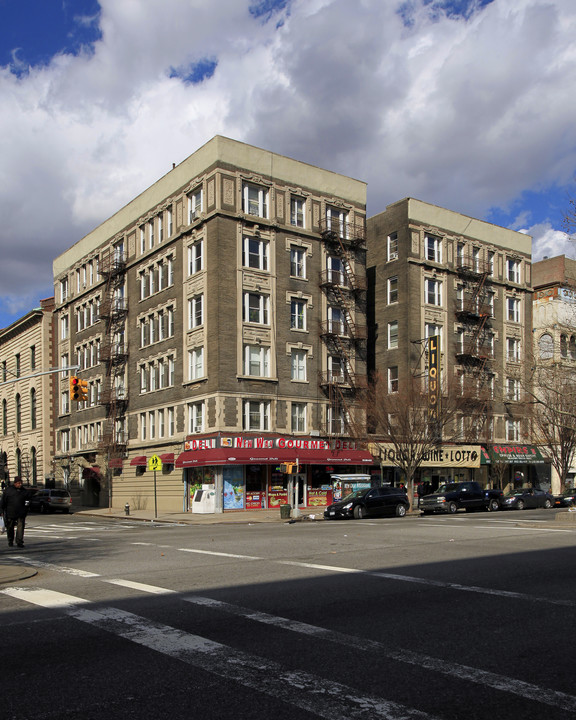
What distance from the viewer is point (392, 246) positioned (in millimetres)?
53281

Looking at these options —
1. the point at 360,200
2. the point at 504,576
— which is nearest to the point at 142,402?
the point at 360,200

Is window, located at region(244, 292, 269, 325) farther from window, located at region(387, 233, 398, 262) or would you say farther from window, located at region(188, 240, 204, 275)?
window, located at region(387, 233, 398, 262)

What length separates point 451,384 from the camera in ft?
150

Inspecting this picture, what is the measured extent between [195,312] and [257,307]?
12.5 feet

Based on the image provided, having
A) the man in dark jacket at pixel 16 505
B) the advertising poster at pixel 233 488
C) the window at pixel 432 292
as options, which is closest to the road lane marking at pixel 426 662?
the man in dark jacket at pixel 16 505

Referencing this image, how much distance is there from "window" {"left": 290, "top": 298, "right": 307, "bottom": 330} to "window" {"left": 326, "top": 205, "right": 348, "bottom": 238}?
5575 mm

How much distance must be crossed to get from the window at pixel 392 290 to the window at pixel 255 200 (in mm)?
12854

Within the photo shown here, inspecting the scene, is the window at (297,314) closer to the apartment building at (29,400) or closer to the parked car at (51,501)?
the parked car at (51,501)

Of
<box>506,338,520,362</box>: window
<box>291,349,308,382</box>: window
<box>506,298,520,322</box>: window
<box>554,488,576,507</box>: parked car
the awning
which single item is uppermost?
<box>506,298,520,322</box>: window

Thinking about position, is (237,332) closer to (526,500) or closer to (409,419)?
(409,419)

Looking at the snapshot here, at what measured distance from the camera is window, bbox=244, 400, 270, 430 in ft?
137

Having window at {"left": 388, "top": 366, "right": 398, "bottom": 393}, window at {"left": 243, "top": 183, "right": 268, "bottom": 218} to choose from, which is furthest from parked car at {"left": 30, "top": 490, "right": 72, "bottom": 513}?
window at {"left": 388, "top": 366, "right": 398, "bottom": 393}

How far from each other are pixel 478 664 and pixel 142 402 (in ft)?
145

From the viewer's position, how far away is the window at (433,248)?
2095 inches
